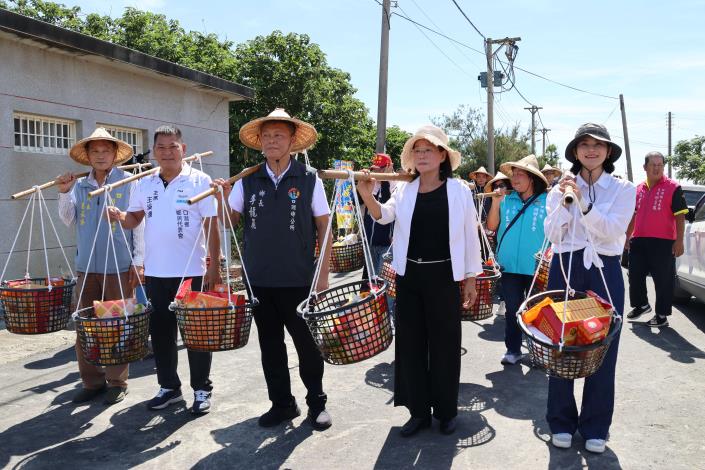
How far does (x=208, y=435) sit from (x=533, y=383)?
2.81 metres

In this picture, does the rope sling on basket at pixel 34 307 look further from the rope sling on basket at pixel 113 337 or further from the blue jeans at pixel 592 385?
the blue jeans at pixel 592 385

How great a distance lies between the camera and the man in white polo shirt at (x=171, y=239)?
4516mm

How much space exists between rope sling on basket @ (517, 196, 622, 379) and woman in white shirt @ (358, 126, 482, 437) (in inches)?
25.8

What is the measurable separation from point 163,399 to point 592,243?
3.30 m

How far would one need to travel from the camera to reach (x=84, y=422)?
443 cm

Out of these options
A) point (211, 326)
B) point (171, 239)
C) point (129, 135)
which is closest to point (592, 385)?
point (211, 326)

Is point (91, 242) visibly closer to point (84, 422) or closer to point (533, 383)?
point (84, 422)

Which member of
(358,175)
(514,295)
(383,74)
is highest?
(383,74)

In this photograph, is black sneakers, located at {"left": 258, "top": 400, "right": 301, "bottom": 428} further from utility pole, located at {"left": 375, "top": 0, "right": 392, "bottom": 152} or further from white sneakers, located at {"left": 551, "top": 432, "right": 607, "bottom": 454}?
utility pole, located at {"left": 375, "top": 0, "right": 392, "bottom": 152}

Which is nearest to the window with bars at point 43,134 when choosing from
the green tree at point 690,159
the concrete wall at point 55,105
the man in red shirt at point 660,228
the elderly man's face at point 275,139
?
the concrete wall at point 55,105

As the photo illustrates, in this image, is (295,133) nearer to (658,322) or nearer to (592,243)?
(592,243)

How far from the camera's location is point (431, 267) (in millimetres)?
4047

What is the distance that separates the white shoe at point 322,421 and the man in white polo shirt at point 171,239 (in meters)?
0.88

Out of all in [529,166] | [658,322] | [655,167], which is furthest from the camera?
[658,322]
